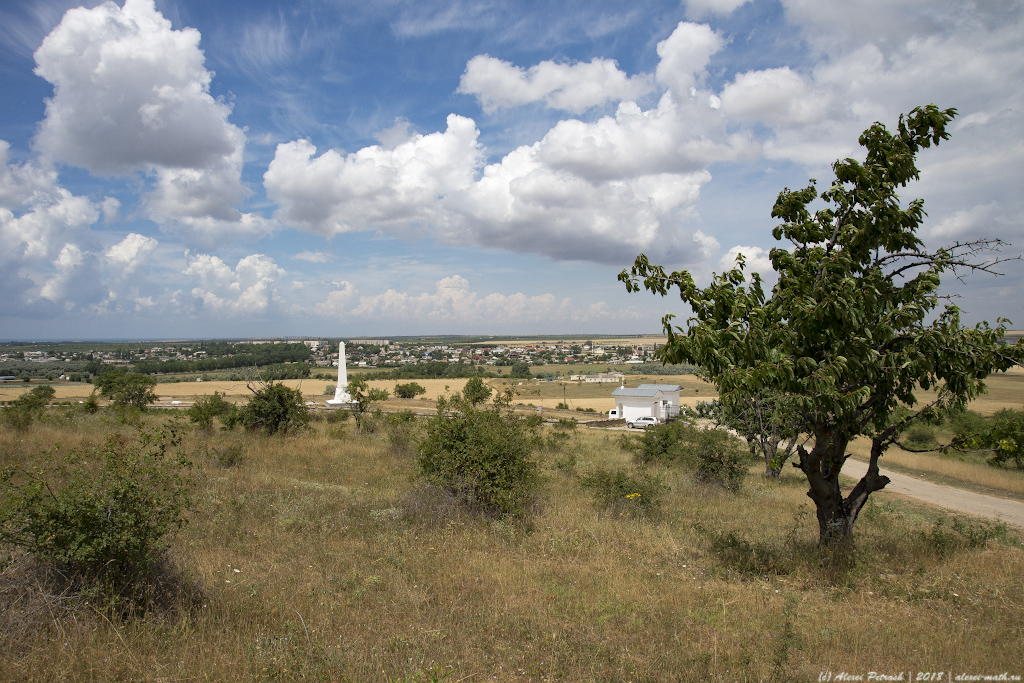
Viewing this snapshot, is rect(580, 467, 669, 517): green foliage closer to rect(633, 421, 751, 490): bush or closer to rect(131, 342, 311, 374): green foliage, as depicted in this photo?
rect(633, 421, 751, 490): bush

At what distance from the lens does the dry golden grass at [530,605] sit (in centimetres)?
395

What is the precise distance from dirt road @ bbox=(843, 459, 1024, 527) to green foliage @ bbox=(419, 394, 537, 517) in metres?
12.9

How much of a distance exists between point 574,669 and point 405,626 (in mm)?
1653

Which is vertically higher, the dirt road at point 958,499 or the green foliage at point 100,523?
the green foliage at point 100,523

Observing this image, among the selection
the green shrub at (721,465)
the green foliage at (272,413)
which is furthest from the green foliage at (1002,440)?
the green foliage at (272,413)

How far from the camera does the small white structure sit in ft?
170

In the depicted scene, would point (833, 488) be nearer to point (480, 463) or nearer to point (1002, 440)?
point (1002, 440)

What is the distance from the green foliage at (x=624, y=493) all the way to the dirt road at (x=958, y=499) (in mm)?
9754

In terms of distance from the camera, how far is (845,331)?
5.50m

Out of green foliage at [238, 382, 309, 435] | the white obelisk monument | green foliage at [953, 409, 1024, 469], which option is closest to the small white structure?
the white obelisk monument

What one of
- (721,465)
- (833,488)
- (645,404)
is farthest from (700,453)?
(645,404)

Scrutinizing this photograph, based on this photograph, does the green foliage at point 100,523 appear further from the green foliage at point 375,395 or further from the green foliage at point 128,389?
the green foliage at point 128,389

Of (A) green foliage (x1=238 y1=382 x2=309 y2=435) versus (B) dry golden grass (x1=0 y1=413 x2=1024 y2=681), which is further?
(A) green foliage (x1=238 y1=382 x2=309 y2=435)

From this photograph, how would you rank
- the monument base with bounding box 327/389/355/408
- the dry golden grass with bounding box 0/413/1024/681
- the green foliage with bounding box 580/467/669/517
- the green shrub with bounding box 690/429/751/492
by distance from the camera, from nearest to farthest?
the dry golden grass with bounding box 0/413/1024/681, the green foliage with bounding box 580/467/669/517, the green shrub with bounding box 690/429/751/492, the monument base with bounding box 327/389/355/408
